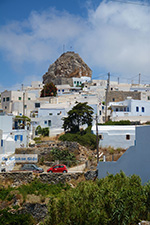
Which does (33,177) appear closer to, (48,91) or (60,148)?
(60,148)

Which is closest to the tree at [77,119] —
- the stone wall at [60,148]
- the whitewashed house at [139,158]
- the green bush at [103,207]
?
the stone wall at [60,148]

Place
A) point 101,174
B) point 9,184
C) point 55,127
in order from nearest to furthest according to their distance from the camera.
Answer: point 101,174 → point 9,184 → point 55,127

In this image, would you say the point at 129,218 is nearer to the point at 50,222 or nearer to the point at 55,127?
the point at 50,222

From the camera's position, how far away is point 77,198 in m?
11.0

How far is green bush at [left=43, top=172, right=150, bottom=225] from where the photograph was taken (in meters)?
9.67

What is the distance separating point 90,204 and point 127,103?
40024 mm

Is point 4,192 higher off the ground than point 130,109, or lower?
lower

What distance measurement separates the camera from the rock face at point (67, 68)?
302 feet

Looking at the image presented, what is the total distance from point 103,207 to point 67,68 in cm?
8511

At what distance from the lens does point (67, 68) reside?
306 ft

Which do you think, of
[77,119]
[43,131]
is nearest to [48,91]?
[43,131]

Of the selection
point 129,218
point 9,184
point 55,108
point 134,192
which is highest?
point 55,108

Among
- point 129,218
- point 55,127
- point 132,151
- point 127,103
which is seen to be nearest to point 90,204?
point 129,218

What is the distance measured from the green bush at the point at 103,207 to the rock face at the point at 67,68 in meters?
79.0
